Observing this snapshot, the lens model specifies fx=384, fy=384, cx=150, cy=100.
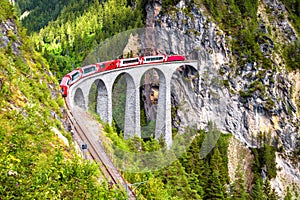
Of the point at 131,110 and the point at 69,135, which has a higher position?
the point at 131,110

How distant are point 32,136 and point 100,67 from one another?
2532 cm

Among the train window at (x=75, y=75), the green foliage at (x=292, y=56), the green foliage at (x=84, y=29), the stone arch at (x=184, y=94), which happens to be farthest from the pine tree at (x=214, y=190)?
the green foliage at (x=292, y=56)

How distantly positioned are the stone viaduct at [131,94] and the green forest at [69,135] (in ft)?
9.82

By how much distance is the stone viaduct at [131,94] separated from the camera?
32.7 m

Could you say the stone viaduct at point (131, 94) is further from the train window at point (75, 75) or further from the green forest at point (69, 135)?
the green forest at point (69, 135)

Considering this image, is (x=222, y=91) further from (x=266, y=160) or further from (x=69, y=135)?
(x=69, y=135)

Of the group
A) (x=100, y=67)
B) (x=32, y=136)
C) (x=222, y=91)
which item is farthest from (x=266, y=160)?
(x=32, y=136)

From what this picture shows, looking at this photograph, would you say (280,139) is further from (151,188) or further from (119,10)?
(151,188)

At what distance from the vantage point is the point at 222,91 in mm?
54656

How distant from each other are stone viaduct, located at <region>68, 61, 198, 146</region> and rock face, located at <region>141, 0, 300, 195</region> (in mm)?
3419

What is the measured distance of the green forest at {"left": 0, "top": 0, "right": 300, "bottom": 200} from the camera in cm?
886

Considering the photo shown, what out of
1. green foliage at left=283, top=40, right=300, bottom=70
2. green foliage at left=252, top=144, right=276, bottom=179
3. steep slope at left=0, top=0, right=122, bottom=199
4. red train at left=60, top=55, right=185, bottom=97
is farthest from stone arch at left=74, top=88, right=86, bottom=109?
green foliage at left=283, top=40, right=300, bottom=70

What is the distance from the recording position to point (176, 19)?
5572 centimetres

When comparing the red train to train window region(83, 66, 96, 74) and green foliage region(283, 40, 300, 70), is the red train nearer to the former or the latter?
train window region(83, 66, 96, 74)
